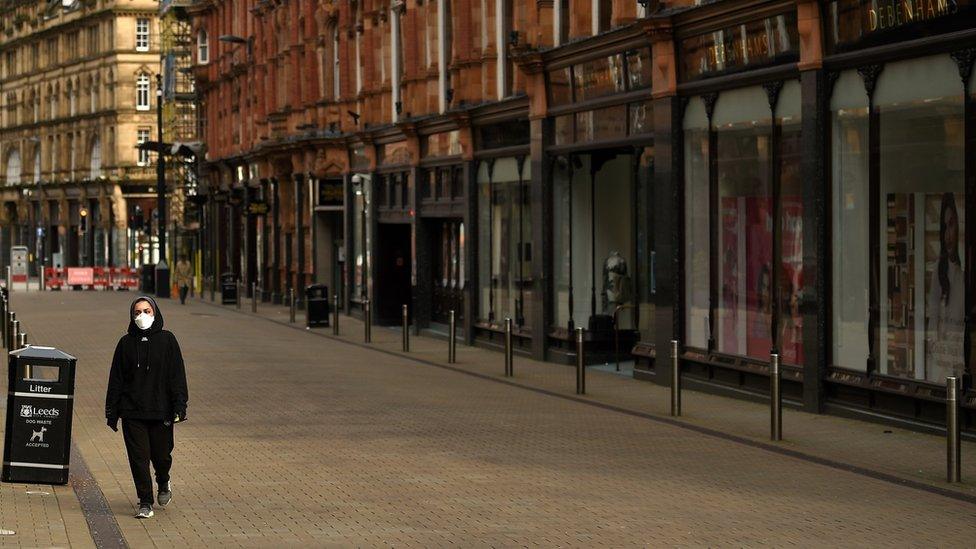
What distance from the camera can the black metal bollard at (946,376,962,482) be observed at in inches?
564

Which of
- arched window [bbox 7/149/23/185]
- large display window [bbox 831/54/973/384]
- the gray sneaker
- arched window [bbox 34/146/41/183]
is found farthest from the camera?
arched window [bbox 7/149/23/185]

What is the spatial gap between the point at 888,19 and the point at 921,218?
209cm

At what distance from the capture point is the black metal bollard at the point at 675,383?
1986 cm

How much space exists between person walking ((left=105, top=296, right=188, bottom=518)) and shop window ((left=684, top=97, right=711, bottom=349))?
12098mm

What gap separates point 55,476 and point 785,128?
1053 centimetres

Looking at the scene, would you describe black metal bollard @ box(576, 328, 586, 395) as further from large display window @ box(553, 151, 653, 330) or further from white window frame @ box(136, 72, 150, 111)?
white window frame @ box(136, 72, 150, 111)

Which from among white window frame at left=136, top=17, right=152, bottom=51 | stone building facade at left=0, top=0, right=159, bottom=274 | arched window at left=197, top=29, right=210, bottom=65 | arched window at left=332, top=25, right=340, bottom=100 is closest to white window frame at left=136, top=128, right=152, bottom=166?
stone building facade at left=0, top=0, right=159, bottom=274

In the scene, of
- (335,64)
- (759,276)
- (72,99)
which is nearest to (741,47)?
(759,276)

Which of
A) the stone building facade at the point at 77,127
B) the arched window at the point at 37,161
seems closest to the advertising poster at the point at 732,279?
the stone building facade at the point at 77,127

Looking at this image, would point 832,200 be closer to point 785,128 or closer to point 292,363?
point 785,128

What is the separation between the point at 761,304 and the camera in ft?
73.6

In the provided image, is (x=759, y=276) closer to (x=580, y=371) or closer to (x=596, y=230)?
(x=580, y=371)

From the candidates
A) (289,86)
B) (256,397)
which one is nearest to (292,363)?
(256,397)

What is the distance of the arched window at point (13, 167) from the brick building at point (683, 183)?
3203 inches
